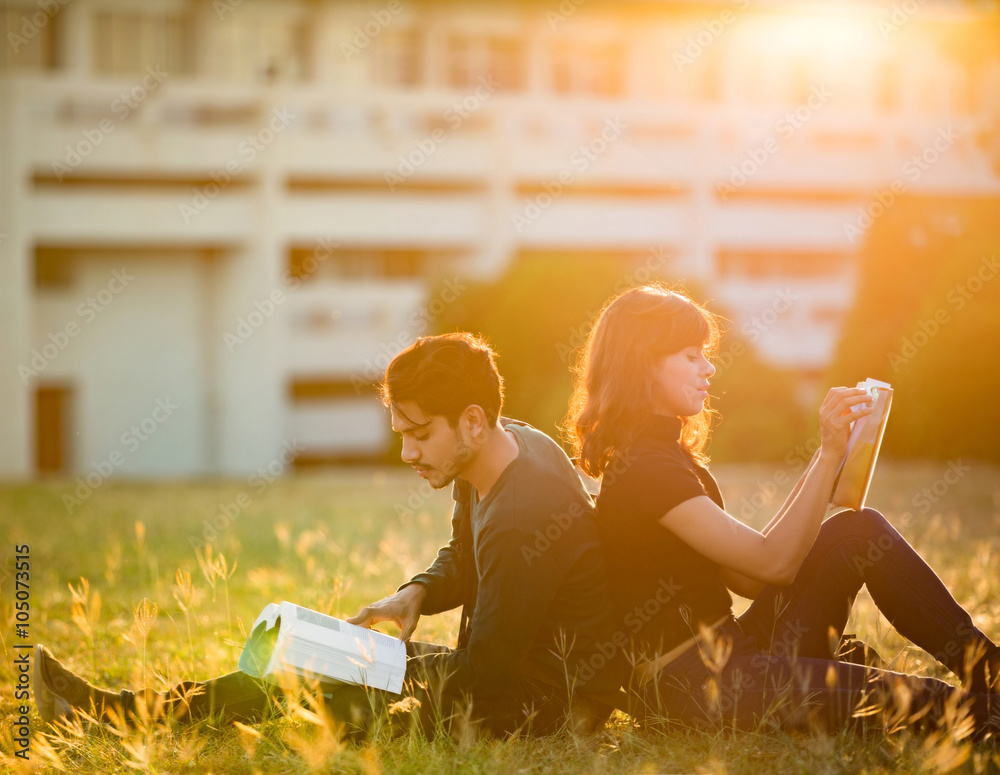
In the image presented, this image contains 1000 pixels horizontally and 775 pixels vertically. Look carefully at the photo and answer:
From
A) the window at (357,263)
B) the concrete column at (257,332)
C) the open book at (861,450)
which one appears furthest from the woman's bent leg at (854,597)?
the window at (357,263)

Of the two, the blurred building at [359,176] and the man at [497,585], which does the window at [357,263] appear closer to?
the blurred building at [359,176]

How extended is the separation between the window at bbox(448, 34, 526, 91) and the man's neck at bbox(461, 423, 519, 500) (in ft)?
83.3

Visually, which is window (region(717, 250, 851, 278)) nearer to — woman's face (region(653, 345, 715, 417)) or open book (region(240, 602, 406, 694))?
woman's face (region(653, 345, 715, 417))

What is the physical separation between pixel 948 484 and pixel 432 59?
757 inches

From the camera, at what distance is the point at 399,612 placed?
355cm

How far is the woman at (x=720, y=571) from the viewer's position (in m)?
3.07

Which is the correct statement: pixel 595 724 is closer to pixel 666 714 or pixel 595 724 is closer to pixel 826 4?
pixel 666 714

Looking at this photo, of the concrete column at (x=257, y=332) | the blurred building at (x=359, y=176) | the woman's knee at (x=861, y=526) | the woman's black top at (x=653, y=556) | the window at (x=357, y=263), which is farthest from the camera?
the window at (x=357, y=263)

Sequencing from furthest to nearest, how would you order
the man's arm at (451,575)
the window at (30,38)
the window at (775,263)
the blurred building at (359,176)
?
the window at (775,263) → the window at (30,38) → the blurred building at (359,176) → the man's arm at (451,575)

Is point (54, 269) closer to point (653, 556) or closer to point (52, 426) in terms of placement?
point (52, 426)

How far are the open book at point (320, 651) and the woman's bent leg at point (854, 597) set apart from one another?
113 cm

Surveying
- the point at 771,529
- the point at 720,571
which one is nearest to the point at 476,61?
the point at 720,571

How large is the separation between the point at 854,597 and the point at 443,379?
145 centimetres

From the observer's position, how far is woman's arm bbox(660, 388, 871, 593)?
119 inches
